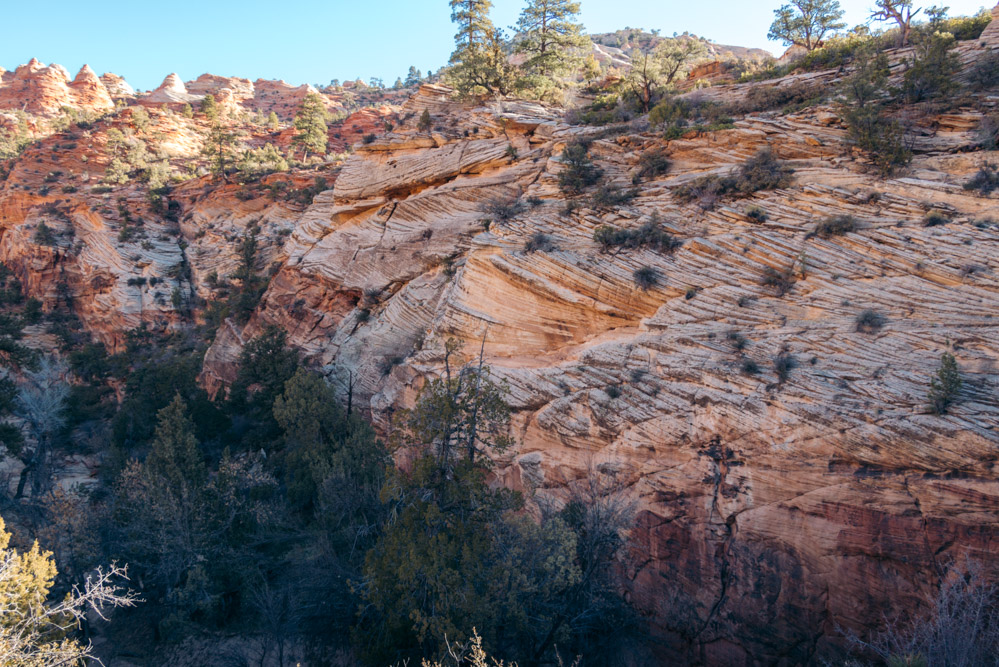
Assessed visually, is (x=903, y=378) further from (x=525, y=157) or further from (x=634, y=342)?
(x=525, y=157)

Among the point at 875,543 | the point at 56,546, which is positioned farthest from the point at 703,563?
the point at 56,546

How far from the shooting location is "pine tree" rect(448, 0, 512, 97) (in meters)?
26.4

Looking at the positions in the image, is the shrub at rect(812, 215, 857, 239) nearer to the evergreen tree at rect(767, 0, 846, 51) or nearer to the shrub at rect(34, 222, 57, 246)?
the evergreen tree at rect(767, 0, 846, 51)

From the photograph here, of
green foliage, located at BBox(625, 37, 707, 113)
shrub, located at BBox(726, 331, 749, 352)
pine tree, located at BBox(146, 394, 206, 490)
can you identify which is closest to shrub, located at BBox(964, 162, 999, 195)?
shrub, located at BBox(726, 331, 749, 352)

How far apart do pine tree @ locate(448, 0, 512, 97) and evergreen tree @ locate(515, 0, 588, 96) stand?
1.75 metres

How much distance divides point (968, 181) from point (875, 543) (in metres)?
10.3

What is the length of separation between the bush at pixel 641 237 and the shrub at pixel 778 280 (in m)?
Result: 2.79

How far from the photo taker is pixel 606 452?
1321 centimetres

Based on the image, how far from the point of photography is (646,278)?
1478 cm

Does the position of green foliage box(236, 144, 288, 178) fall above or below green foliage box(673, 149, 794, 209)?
above

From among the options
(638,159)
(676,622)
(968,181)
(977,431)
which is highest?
(638,159)

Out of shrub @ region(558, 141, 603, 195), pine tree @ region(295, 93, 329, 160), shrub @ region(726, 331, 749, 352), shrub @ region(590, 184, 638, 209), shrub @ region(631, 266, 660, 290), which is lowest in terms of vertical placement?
shrub @ region(726, 331, 749, 352)

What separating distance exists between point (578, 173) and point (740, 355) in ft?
33.7

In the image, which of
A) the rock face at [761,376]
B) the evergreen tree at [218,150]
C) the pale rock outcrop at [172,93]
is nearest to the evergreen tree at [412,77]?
the pale rock outcrop at [172,93]
